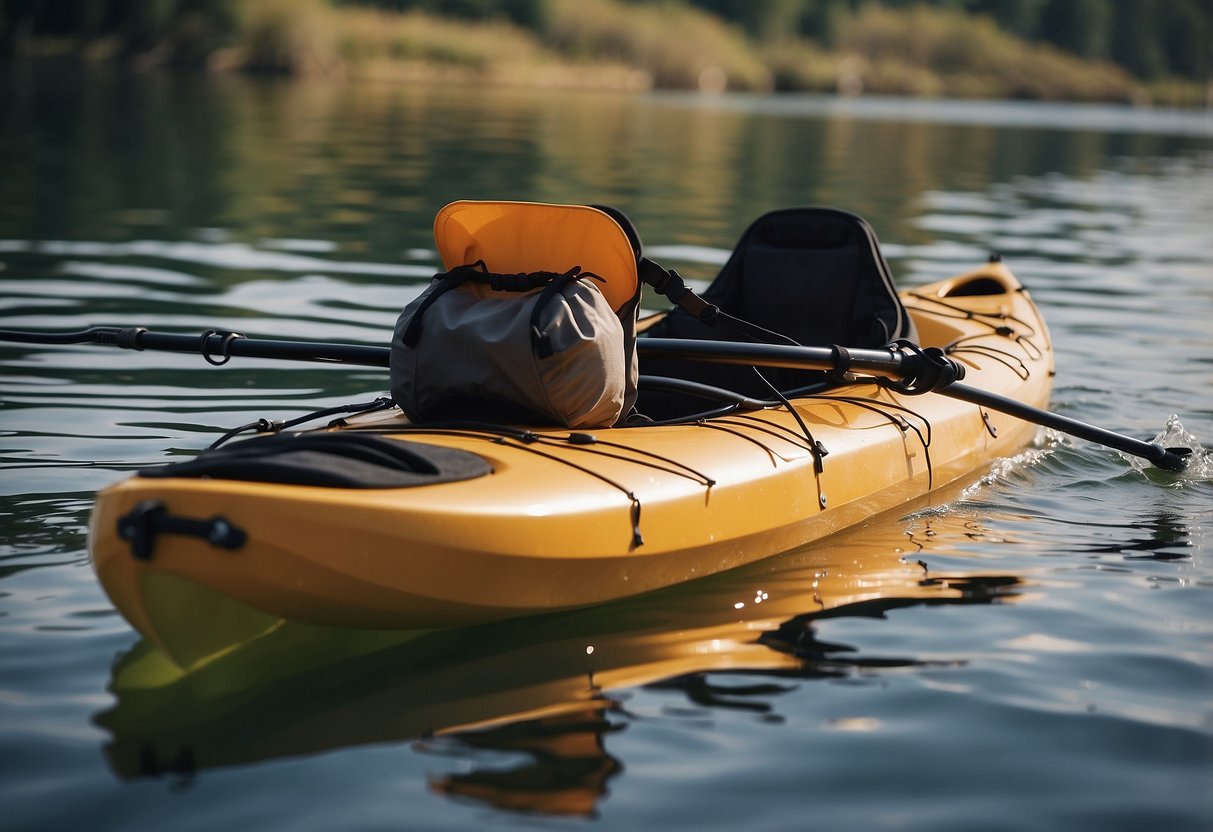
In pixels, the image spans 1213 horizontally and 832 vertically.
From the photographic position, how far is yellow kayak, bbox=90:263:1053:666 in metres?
3.19

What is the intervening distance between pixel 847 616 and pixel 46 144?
15593 millimetres

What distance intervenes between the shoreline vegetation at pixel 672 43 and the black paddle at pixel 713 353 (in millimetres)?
32774

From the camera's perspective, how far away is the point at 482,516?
3496mm

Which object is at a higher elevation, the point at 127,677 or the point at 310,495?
the point at 310,495

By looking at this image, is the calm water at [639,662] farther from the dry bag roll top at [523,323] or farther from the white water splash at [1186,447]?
the dry bag roll top at [523,323]

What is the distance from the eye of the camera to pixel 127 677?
3.47 metres

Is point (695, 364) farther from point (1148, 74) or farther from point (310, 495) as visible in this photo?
point (1148, 74)

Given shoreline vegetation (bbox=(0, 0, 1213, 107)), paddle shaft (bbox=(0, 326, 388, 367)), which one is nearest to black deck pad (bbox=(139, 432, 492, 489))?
paddle shaft (bbox=(0, 326, 388, 367))

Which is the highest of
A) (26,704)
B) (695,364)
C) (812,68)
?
(812,68)

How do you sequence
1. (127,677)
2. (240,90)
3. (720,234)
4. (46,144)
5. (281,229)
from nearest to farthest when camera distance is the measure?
(127,677) < (281,229) < (720,234) < (46,144) < (240,90)

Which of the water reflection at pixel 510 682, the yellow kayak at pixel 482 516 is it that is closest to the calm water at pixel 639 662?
the water reflection at pixel 510 682

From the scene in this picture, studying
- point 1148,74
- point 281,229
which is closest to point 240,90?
point 281,229

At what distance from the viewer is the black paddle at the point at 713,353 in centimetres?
446

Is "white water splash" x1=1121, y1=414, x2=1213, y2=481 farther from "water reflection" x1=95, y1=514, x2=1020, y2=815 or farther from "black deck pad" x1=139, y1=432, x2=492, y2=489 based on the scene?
"black deck pad" x1=139, y1=432, x2=492, y2=489
